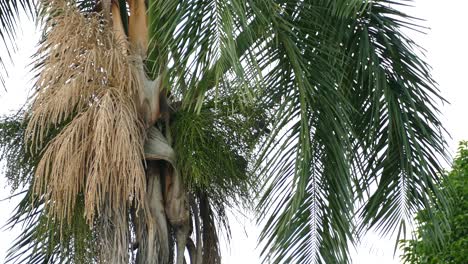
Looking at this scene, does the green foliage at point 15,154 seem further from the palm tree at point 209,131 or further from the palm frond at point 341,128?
the palm frond at point 341,128

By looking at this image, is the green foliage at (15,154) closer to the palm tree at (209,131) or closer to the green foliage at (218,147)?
the palm tree at (209,131)

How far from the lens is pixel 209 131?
7980 mm

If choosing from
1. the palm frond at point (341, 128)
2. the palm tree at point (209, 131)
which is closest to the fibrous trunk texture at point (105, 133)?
the palm tree at point (209, 131)

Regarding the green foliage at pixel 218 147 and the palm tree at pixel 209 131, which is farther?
the green foliage at pixel 218 147

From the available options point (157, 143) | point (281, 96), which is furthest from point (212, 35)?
point (157, 143)

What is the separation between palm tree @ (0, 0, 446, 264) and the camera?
23.0 feet

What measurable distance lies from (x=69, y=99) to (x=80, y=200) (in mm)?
819

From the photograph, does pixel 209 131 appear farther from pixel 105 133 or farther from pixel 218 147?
pixel 105 133

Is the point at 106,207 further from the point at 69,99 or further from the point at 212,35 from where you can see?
the point at 212,35

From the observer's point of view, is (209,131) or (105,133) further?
(209,131)

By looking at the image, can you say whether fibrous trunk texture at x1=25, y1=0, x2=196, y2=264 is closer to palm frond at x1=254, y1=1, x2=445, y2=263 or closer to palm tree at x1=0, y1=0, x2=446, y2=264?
palm tree at x1=0, y1=0, x2=446, y2=264

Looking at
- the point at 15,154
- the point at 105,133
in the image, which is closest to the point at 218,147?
the point at 105,133

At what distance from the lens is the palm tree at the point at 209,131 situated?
700 centimetres

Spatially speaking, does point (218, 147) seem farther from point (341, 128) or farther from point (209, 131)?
point (341, 128)
